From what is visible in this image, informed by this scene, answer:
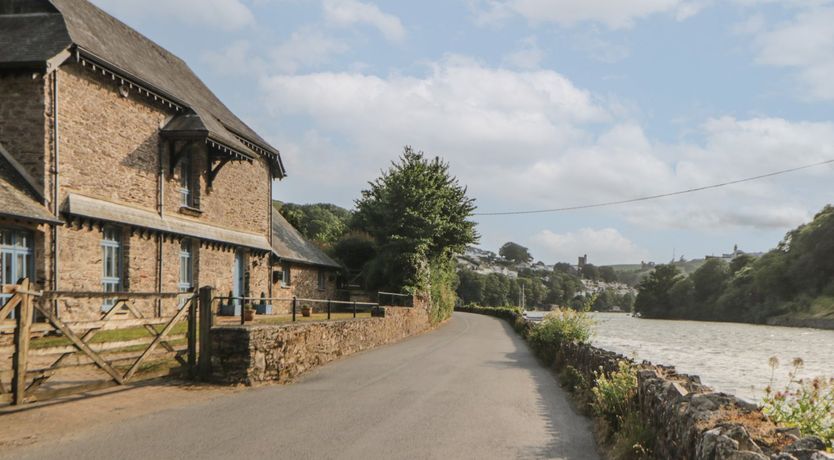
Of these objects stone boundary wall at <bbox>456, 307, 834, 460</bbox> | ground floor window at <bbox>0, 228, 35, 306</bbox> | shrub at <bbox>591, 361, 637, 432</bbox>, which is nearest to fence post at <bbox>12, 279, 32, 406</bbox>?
ground floor window at <bbox>0, 228, 35, 306</bbox>

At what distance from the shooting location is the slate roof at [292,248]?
32.9 metres

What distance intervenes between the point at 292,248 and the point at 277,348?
2147cm

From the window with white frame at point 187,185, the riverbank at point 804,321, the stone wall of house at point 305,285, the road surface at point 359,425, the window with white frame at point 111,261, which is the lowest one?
the riverbank at point 804,321

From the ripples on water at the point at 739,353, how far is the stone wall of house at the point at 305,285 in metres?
16.1

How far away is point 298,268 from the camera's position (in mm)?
34938

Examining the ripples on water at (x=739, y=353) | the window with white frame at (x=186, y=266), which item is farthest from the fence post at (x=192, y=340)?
the ripples on water at (x=739, y=353)

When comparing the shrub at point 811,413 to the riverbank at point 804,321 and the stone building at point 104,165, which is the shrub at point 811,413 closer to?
the stone building at point 104,165

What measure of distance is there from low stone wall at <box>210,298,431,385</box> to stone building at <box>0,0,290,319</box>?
6821 mm

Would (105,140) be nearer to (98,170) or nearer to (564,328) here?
(98,170)

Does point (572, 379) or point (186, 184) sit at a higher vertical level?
point (186, 184)

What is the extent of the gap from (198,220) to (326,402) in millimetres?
15123

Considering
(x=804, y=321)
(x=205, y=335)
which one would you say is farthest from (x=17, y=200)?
(x=804, y=321)

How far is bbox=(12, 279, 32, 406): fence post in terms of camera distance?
30.0ft

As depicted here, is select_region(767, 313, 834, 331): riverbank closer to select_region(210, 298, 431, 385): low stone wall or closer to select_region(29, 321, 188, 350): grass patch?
select_region(210, 298, 431, 385): low stone wall
